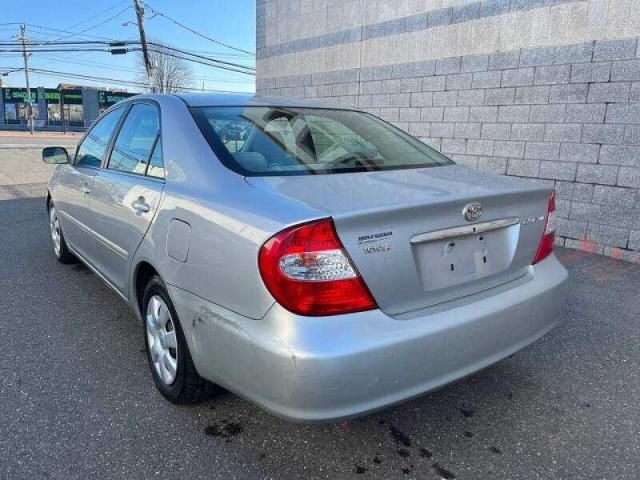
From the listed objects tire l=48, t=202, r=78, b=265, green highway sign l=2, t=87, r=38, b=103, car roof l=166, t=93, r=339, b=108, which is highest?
green highway sign l=2, t=87, r=38, b=103

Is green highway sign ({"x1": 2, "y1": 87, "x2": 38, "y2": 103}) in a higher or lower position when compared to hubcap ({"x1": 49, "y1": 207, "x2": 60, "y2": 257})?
higher

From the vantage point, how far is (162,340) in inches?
97.0

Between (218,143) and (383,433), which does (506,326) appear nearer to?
(383,433)

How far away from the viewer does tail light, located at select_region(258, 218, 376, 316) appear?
1697 millimetres

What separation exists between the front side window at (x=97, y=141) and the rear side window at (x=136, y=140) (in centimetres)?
24

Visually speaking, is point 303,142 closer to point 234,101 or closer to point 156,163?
point 234,101

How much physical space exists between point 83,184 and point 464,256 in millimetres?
2776

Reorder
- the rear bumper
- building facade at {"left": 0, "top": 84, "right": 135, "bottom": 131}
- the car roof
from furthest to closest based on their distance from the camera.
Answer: building facade at {"left": 0, "top": 84, "right": 135, "bottom": 131} → the car roof → the rear bumper

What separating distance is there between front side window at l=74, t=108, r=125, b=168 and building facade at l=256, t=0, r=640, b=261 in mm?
4569

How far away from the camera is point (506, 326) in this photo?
2.10 meters

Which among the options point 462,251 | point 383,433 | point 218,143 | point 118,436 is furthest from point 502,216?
point 118,436

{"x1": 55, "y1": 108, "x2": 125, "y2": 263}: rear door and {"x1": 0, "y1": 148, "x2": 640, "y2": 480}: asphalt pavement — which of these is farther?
{"x1": 55, "y1": 108, "x2": 125, "y2": 263}: rear door

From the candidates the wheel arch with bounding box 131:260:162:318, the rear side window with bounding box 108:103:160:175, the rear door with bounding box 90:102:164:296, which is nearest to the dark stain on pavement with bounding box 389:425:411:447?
the wheel arch with bounding box 131:260:162:318

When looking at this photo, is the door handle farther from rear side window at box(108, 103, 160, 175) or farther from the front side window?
the front side window
